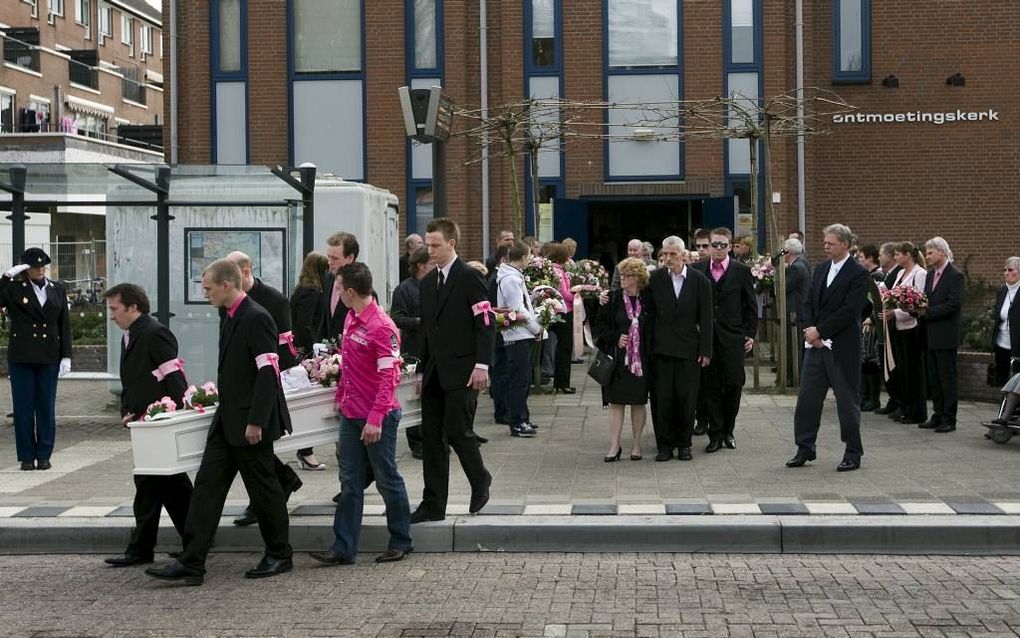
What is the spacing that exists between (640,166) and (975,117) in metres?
5.95

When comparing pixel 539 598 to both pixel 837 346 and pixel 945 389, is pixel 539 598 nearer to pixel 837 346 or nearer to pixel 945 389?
pixel 837 346

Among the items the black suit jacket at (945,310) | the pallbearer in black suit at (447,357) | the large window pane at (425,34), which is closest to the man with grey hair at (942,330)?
the black suit jacket at (945,310)

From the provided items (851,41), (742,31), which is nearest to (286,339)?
(742,31)

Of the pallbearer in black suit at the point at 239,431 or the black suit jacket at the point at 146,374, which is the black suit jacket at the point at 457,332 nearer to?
the pallbearer in black suit at the point at 239,431

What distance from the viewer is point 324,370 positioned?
9.07 m

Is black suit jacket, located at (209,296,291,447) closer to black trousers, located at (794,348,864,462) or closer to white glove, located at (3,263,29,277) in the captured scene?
black trousers, located at (794,348,864,462)

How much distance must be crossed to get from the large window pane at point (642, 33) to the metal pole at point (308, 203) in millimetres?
11283

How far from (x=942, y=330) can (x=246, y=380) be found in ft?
24.9

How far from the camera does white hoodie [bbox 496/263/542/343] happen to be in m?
13.1

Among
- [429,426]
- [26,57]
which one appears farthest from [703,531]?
[26,57]

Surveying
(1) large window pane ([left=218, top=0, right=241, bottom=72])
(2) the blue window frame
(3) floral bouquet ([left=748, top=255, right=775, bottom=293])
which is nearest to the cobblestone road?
(3) floral bouquet ([left=748, top=255, right=775, bottom=293])

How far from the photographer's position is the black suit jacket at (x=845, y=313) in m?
10.7

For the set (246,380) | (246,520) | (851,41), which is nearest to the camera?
(246,380)

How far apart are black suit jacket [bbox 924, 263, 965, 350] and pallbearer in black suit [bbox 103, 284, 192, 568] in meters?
7.43
